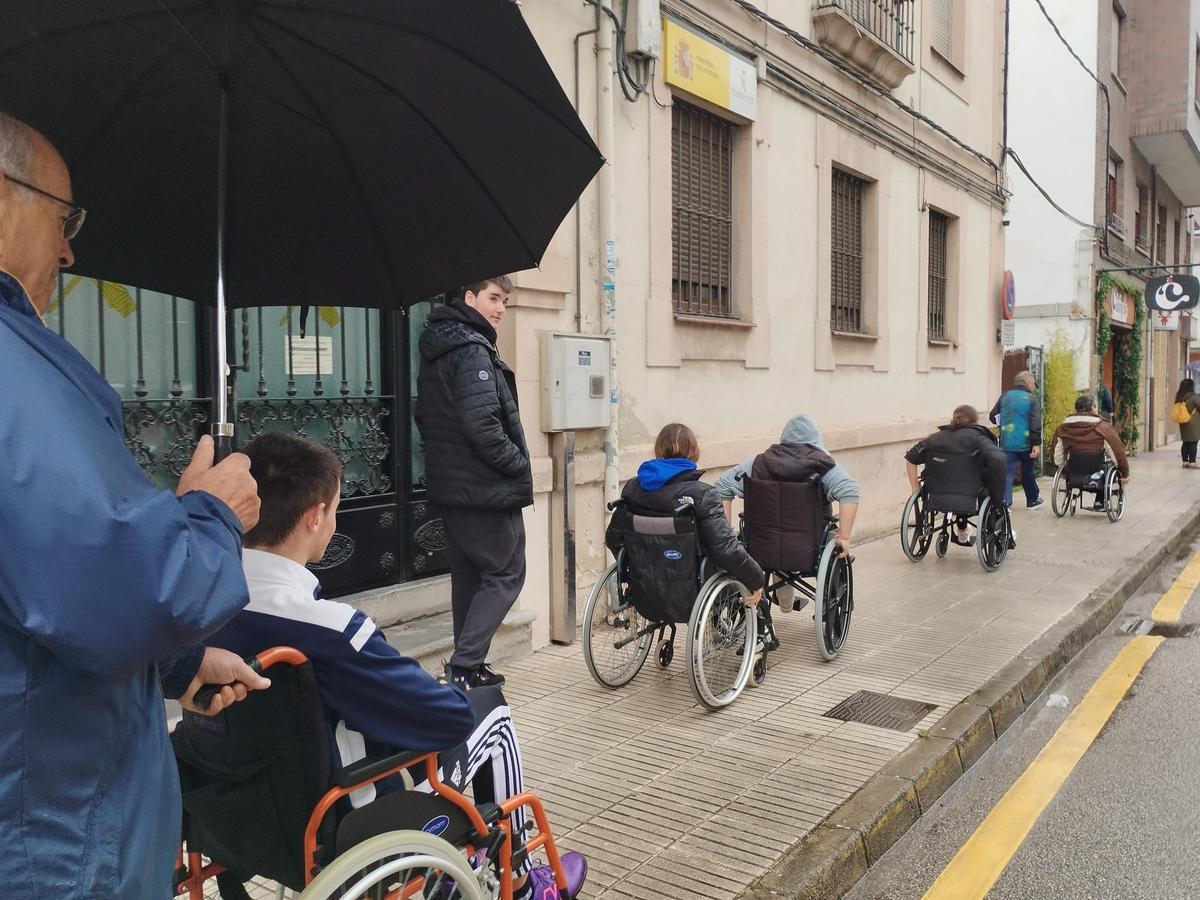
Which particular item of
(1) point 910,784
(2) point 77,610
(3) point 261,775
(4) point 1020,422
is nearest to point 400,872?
(3) point 261,775

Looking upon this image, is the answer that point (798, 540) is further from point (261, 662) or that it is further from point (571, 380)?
point (261, 662)

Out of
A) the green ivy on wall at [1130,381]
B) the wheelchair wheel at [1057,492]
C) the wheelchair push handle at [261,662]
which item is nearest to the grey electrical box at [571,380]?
the wheelchair push handle at [261,662]

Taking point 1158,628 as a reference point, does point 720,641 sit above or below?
above

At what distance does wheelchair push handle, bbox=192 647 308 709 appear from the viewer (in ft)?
5.89

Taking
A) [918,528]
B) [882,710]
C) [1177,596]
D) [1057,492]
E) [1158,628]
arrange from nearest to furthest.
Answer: [882,710] < [1158,628] < [1177,596] < [918,528] < [1057,492]

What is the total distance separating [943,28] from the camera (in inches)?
472

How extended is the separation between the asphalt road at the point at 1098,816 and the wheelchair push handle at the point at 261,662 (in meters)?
2.18

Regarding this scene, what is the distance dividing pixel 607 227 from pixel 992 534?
14.4ft

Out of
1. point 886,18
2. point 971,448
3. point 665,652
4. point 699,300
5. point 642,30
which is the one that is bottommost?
point 665,652

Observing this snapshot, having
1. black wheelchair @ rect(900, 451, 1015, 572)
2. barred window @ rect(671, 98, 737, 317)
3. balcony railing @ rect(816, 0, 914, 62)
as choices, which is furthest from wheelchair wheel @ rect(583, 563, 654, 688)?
balcony railing @ rect(816, 0, 914, 62)

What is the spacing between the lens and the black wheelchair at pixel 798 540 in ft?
18.3

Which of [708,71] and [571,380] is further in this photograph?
[708,71]

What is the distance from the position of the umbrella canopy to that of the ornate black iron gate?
4.94 feet

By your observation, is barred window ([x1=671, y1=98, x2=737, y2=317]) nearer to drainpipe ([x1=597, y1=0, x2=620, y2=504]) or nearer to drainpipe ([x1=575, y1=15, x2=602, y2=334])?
drainpipe ([x1=597, y1=0, x2=620, y2=504])
